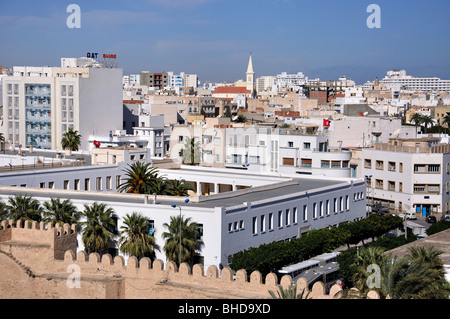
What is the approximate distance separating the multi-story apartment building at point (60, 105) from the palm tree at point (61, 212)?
115 ft

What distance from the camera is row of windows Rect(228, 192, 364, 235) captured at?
120 ft

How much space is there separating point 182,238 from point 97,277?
10000 mm

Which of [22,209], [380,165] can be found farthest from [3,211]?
[380,165]

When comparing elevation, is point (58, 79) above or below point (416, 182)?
above

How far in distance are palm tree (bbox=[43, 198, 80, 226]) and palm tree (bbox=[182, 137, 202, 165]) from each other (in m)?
28.0

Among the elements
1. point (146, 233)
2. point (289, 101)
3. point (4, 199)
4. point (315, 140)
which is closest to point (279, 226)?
point (146, 233)

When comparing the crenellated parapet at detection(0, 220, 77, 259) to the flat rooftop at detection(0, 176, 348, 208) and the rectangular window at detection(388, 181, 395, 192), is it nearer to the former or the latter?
the flat rooftop at detection(0, 176, 348, 208)

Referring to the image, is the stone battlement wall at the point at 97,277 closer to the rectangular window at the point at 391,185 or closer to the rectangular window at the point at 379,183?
the rectangular window at the point at 391,185

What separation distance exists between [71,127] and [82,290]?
4894 centimetres

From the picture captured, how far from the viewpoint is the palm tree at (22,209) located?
116 ft

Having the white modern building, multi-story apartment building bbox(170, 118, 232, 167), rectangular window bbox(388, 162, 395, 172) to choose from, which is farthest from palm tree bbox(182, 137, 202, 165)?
rectangular window bbox(388, 162, 395, 172)

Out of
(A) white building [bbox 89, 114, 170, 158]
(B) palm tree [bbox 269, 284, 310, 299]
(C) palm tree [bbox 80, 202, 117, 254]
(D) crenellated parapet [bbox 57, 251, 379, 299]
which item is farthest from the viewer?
(A) white building [bbox 89, 114, 170, 158]
